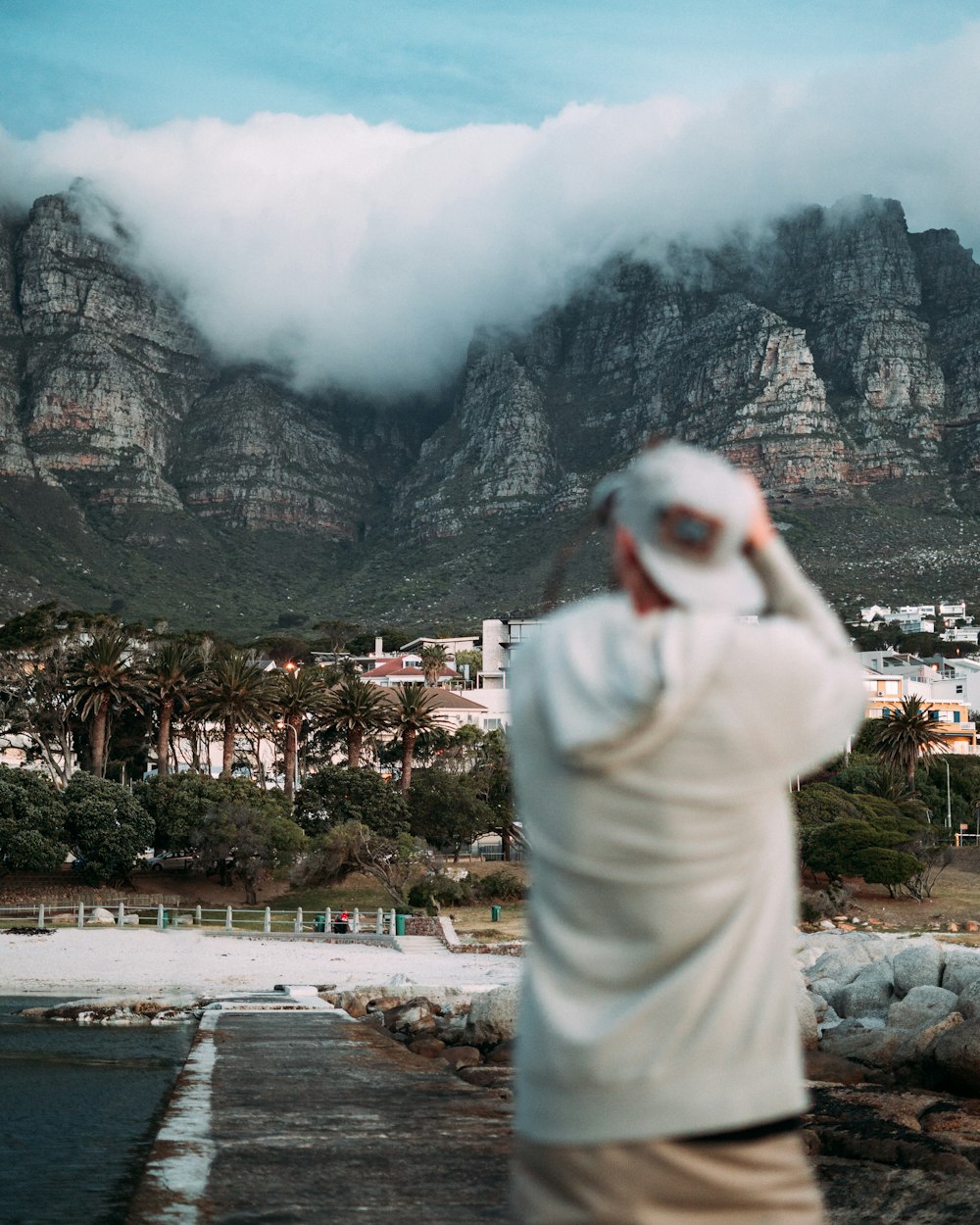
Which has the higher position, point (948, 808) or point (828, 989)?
point (948, 808)

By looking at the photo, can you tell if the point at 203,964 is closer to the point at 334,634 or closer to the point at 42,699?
the point at 42,699

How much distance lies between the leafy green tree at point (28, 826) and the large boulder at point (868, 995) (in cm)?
3401

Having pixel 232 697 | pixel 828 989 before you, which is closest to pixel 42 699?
pixel 232 697

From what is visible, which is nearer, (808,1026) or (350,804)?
(808,1026)

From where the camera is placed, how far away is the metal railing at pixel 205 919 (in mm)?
38875

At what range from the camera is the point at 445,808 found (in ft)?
193

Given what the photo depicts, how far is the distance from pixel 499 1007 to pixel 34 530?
418 feet

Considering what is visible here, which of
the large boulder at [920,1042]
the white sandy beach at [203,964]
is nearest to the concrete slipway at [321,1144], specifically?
the large boulder at [920,1042]

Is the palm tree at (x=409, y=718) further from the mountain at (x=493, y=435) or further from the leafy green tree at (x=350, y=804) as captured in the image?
the mountain at (x=493, y=435)

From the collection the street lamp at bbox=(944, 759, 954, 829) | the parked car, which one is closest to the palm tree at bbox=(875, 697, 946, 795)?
the street lamp at bbox=(944, 759, 954, 829)

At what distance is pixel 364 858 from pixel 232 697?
417 inches

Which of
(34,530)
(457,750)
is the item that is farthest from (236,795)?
(34,530)

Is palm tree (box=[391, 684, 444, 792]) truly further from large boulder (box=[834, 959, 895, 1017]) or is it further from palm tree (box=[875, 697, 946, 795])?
large boulder (box=[834, 959, 895, 1017])

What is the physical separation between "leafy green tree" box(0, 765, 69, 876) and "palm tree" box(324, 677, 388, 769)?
546 inches
